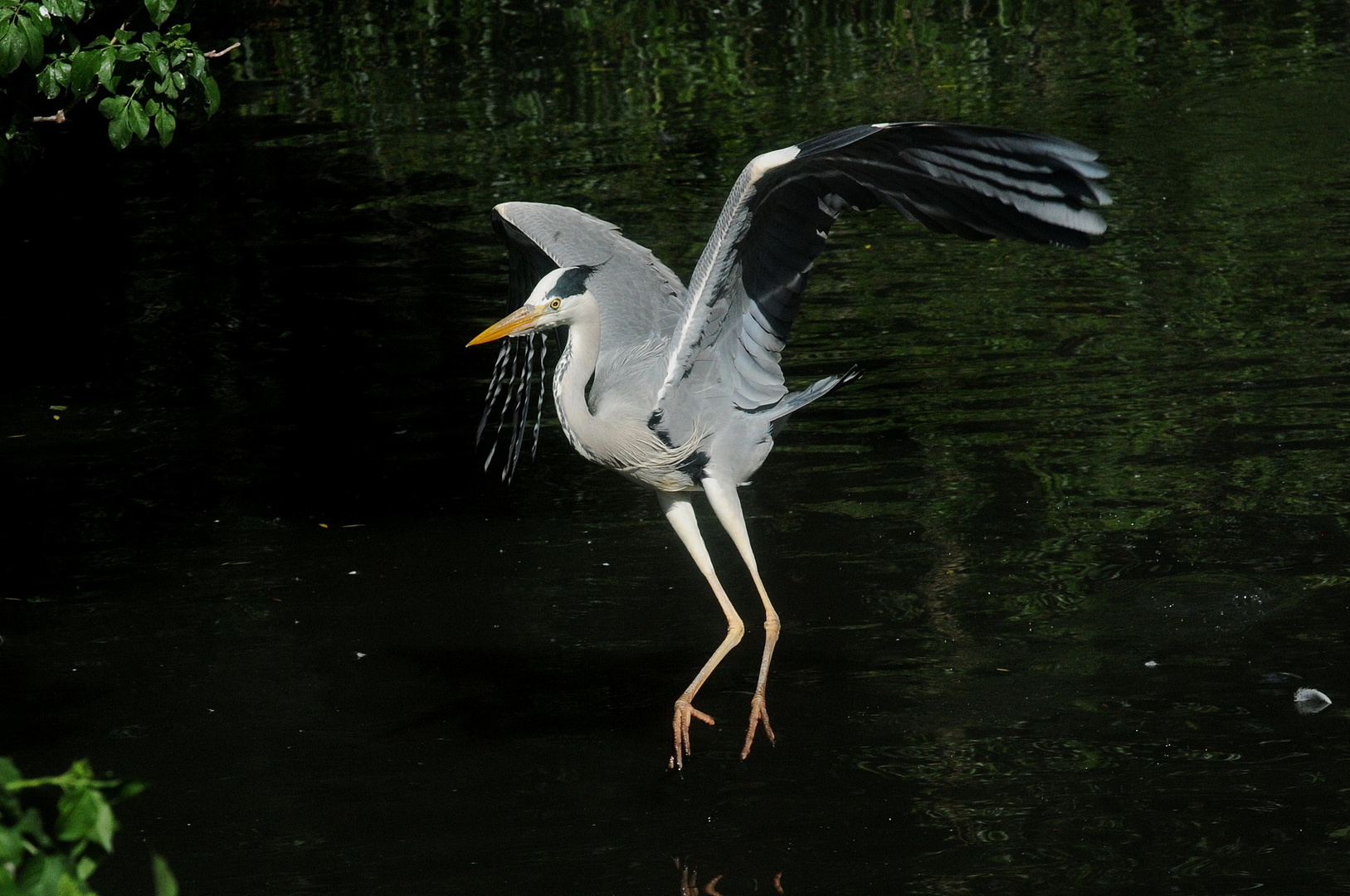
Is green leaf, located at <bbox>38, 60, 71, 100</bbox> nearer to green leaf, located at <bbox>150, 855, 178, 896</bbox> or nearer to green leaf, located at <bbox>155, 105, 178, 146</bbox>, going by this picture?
green leaf, located at <bbox>155, 105, 178, 146</bbox>

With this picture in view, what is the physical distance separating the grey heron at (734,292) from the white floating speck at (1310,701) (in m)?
1.64

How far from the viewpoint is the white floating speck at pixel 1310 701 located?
4.60 metres

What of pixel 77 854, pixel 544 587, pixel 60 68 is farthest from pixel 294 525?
pixel 77 854

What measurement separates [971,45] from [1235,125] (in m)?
3.95

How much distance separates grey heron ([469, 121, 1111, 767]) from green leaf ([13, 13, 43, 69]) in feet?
4.79

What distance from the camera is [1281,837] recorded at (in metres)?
4.01

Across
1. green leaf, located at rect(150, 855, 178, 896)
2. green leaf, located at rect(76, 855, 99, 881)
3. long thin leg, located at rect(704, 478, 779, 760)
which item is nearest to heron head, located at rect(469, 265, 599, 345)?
long thin leg, located at rect(704, 478, 779, 760)

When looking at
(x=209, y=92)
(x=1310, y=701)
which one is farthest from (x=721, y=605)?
(x=209, y=92)

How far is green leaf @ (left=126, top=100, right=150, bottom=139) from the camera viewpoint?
4562 millimetres

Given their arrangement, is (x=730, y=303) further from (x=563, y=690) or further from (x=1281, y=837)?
(x=1281, y=837)

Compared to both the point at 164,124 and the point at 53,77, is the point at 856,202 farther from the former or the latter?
the point at 53,77

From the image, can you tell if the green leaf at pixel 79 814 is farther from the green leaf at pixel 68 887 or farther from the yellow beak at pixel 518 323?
the yellow beak at pixel 518 323

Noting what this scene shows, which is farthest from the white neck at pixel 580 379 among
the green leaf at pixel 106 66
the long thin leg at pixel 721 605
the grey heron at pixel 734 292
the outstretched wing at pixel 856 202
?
the green leaf at pixel 106 66

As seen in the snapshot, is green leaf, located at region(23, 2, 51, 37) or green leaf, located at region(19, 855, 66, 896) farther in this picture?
green leaf, located at region(23, 2, 51, 37)
